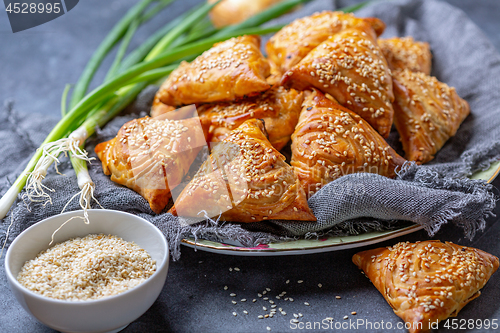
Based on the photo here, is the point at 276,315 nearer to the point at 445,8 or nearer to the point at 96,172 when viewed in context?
the point at 96,172

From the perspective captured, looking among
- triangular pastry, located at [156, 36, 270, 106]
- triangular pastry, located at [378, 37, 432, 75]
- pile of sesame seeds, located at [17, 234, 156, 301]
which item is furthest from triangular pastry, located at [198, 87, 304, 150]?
triangular pastry, located at [378, 37, 432, 75]

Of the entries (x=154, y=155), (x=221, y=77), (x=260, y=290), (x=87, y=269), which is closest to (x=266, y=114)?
(x=221, y=77)

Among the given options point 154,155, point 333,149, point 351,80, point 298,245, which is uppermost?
point 351,80

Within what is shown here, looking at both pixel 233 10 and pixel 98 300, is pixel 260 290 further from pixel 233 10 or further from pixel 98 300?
pixel 233 10

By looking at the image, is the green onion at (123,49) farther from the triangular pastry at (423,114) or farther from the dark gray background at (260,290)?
the triangular pastry at (423,114)

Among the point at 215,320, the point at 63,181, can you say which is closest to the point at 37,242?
the point at 63,181

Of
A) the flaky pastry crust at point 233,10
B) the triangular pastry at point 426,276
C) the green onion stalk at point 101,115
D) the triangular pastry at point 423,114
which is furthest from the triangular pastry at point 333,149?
the flaky pastry crust at point 233,10

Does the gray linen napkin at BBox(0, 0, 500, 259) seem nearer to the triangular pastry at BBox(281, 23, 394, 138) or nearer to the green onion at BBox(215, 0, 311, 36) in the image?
the triangular pastry at BBox(281, 23, 394, 138)
